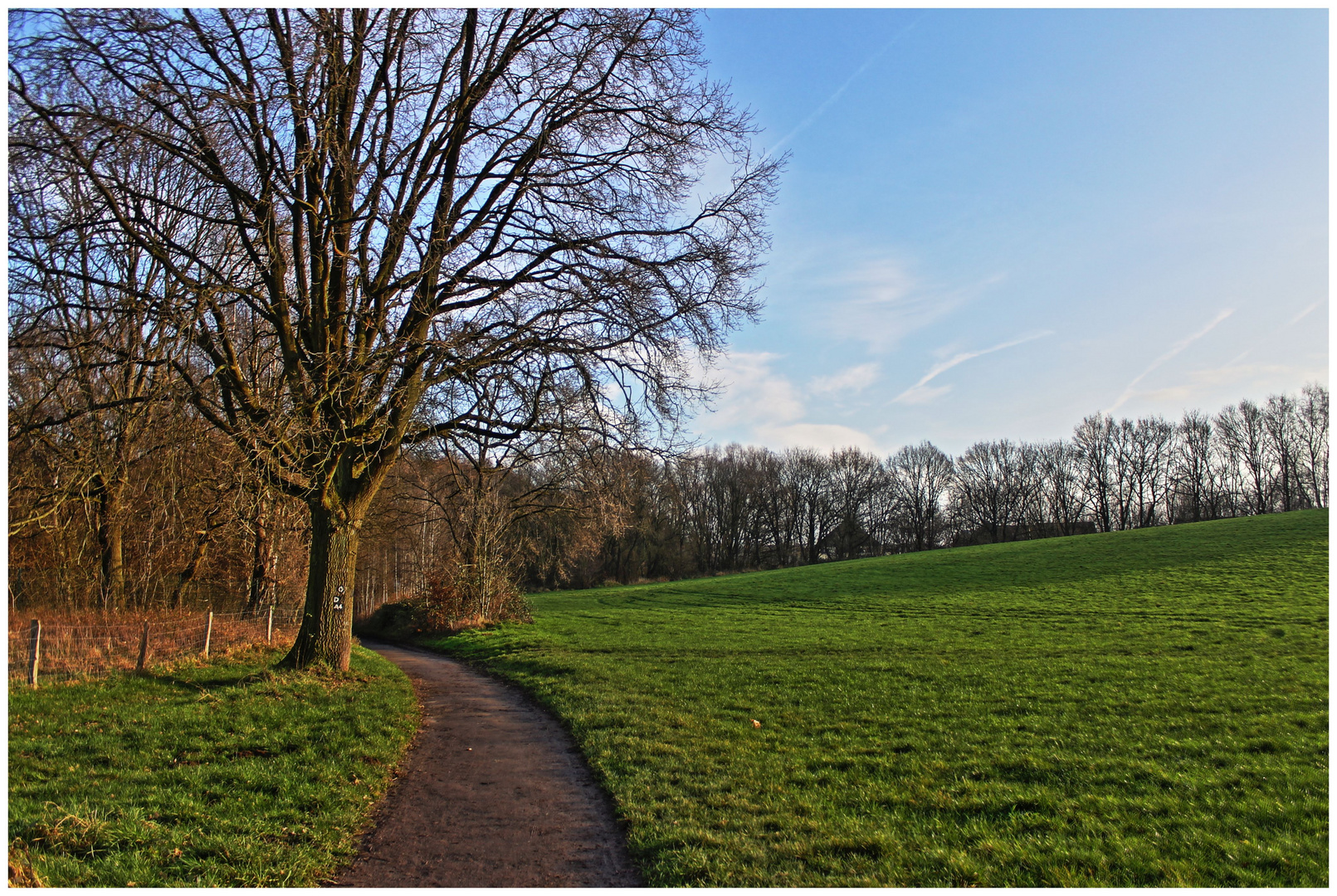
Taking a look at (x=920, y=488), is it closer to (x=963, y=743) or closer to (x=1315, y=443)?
(x=1315, y=443)

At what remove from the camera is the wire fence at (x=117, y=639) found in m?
11.8

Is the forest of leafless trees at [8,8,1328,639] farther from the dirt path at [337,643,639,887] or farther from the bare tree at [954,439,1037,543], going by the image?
the bare tree at [954,439,1037,543]

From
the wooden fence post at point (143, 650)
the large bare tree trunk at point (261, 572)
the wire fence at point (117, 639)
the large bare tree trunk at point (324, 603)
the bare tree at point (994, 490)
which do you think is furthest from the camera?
the bare tree at point (994, 490)

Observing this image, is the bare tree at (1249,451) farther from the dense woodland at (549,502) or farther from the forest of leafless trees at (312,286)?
the forest of leafless trees at (312,286)

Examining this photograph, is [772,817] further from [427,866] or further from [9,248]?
[9,248]

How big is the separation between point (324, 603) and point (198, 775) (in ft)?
18.4

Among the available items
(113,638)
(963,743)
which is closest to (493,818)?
(963,743)

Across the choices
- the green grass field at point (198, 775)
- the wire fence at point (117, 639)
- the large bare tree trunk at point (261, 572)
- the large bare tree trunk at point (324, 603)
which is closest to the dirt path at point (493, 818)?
the green grass field at point (198, 775)

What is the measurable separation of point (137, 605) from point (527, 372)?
1670cm

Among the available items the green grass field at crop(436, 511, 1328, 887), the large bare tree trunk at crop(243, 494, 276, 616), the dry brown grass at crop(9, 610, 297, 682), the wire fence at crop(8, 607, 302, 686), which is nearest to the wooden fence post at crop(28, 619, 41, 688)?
the wire fence at crop(8, 607, 302, 686)

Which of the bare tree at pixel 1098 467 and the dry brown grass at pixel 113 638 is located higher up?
the bare tree at pixel 1098 467

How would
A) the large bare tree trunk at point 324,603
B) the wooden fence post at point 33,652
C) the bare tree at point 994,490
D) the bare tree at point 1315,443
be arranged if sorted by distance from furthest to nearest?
the bare tree at point 994,490, the bare tree at point 1315,443, the large bare tree trunk at point 324,603, the wooden fence post at point 33,652

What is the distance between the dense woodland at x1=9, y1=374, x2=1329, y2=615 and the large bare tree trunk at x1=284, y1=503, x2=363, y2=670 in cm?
120

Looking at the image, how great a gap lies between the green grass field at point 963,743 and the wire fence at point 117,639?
5.76 meters
